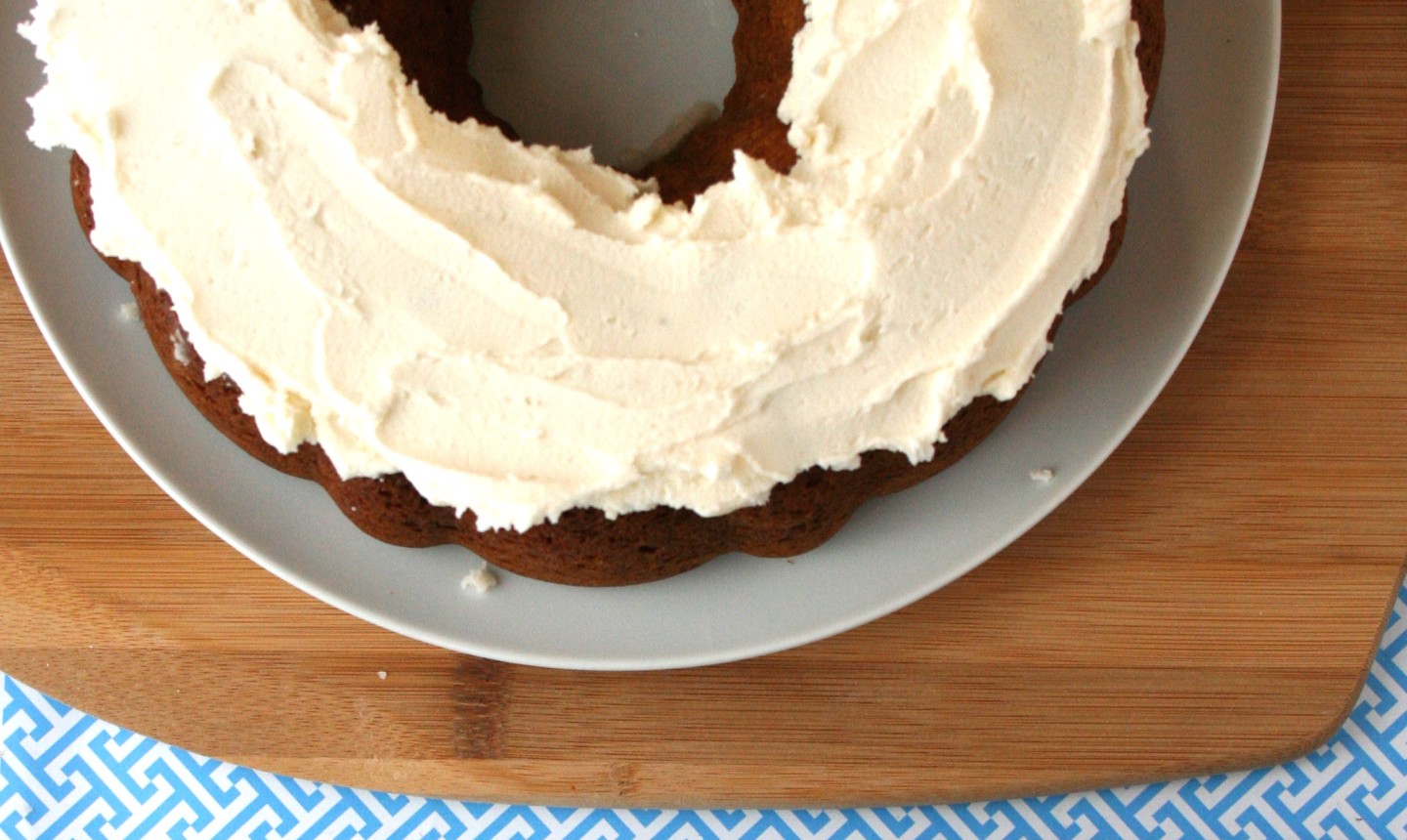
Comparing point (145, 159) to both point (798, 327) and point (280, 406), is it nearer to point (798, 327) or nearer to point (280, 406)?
point (280, 406)

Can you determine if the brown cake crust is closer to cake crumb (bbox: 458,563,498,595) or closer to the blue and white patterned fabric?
cake crumb (bbox: 458,563,498,595)

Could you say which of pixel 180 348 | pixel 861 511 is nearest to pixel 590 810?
pixel 861 511

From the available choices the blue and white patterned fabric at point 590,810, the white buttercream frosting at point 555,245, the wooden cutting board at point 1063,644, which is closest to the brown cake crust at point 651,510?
the white buttercream frosting at point 555,245

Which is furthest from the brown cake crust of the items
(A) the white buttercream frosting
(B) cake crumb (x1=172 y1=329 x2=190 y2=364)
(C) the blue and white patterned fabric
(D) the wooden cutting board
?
(C) the blue and white patterned fabric

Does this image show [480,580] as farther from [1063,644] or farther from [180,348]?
[1063,644]

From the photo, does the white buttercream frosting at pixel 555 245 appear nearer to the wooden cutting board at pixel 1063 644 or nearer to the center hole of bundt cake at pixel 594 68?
the center hole of bundt cake at pixel 594 68

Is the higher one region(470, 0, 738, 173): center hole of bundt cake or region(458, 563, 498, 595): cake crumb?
region(470, 0, 738, 173): center hole of bundt cake

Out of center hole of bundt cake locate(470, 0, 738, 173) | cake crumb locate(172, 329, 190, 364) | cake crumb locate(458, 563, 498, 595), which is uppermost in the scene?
center hole of bundt cake locate(470, 0, 738, 173)

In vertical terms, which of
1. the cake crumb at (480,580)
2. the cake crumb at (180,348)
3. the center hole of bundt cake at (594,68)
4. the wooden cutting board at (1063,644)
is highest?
the center hole of bundt cake at (594,68)
